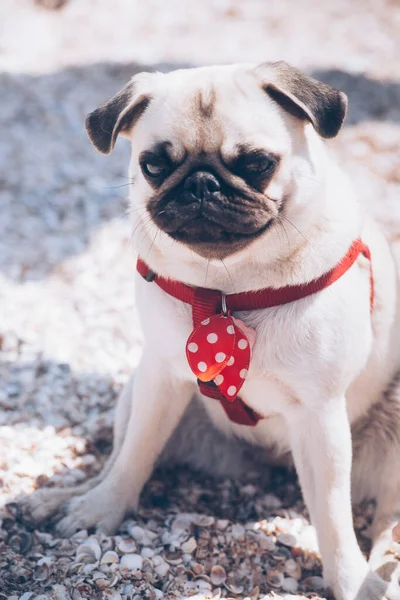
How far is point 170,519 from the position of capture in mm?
2516

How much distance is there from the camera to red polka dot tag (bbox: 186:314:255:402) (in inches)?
78.3

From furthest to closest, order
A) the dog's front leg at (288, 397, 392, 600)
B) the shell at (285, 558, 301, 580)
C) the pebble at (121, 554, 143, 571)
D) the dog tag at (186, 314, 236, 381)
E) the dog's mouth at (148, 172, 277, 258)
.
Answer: the shell at (285, 558, 301, 580) → the pebble at (121, 554, 143, 571) → the dog's front leg at (288, 397, 392, 600) → the dog tag at (186, 314, 236, 381) → the dog's mouth at (148, 172, 277, 258)

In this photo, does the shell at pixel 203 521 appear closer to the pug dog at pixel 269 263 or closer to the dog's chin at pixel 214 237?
the pug dog at pixel 269 263

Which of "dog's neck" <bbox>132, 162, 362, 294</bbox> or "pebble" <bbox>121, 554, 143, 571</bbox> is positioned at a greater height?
"dog's neck" <bbox>132, 162, 362, 294</bbox>

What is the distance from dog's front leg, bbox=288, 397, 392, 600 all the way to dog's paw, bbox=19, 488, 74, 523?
89cm

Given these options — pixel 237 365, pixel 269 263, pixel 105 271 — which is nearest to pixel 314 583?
pixel 237 365

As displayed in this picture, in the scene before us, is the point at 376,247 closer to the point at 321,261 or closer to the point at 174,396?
the point at 321,261

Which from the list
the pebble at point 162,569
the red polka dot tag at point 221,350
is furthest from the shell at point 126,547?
the red polka dot tag at point 221,350

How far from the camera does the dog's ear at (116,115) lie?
2072 millimetres

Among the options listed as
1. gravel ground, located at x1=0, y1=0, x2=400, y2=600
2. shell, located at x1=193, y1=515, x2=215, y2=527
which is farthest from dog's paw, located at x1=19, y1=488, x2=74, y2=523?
shell, located at x1=193, y1=515, x2=215, y2=527

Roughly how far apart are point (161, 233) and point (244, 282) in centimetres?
28

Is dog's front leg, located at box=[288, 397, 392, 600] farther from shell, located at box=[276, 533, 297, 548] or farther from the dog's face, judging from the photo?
the dog's face

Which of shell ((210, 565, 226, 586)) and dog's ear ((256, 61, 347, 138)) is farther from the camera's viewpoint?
shell ((210, 565, 226, 586))

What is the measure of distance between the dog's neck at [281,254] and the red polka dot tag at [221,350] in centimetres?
12
